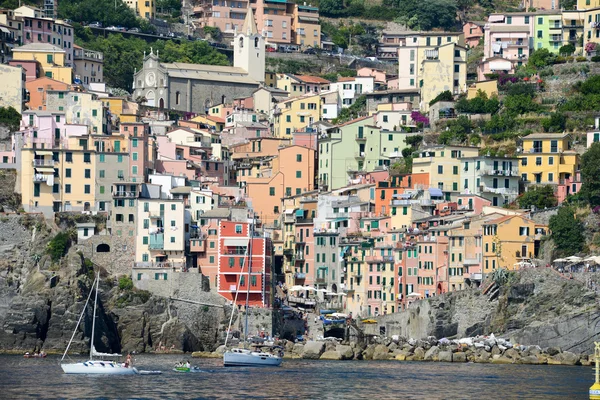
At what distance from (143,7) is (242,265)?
71.6 meters

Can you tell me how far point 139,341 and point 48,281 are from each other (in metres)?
6.73

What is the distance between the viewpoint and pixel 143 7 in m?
176

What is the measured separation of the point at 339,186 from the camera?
128000 millimetres

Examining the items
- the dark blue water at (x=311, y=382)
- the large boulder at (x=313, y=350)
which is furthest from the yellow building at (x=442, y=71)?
the dark blue water at (x=311, y=382)

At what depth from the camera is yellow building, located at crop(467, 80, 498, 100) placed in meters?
134

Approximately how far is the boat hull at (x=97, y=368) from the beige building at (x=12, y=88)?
4175 centimetres

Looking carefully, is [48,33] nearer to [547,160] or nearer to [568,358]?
[547,160]

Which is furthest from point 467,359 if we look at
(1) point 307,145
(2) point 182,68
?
(2) point 182,68

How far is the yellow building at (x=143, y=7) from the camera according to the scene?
573ft

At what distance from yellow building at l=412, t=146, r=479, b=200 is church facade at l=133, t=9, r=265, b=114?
36436mm

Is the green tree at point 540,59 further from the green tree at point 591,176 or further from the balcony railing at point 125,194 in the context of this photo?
the balcony railing at point 125,194

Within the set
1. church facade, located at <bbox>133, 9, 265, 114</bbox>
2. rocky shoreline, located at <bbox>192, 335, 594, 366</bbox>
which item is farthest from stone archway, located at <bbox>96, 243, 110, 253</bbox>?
church facade, located at <bbox>133, 9, 265, 114</bbox>

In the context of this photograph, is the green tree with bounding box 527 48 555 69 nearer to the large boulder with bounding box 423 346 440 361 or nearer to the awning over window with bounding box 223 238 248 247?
the awning over window with bounding box 223 238 248 247

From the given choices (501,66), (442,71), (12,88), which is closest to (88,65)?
(12,88)
